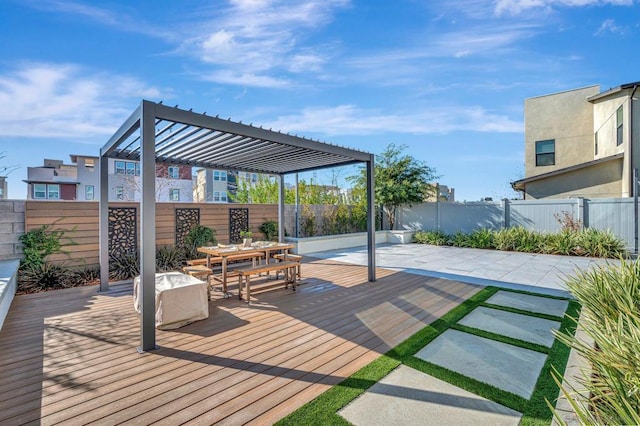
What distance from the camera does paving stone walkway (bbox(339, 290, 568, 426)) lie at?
2.04 m

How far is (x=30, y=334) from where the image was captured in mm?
3393

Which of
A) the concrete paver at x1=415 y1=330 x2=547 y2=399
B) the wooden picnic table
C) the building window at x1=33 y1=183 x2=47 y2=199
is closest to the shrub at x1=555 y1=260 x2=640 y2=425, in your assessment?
the concrete paver at x1=415 y1=330 x2=547 y2=399

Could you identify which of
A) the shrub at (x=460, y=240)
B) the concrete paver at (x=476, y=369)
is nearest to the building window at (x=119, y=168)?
the shrub at (x=460, y=240)

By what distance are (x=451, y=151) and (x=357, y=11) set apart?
9306mm

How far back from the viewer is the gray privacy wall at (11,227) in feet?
17.5

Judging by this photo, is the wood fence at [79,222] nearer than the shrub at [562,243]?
Yes

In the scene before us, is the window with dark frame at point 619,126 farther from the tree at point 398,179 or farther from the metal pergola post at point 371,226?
the metal pergola post at point 371,226

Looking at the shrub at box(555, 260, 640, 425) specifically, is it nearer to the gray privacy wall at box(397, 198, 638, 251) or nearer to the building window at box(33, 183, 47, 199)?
the gray privacy wall at box(397, 198, 638, 251)

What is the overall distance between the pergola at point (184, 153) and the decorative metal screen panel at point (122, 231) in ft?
4.97

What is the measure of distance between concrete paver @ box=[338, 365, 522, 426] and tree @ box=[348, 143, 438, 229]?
9.83 m

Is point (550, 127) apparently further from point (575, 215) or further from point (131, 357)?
point (131, 357)

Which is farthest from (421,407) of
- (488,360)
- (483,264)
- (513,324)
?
(483,264)

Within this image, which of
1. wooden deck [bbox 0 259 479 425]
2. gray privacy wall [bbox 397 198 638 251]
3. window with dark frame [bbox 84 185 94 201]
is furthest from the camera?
window with dark frame [bbox 84 185 94 201]

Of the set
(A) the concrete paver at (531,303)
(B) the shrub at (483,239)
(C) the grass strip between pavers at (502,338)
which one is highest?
(B) the shrub at (483,239)
